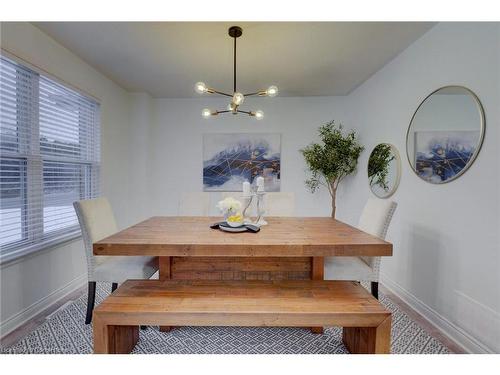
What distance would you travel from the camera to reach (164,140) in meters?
4.05

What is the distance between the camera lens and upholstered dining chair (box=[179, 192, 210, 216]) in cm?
293

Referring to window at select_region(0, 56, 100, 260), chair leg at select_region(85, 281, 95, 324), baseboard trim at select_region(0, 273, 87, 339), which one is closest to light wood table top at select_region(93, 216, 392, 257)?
chair leg at select_region(85, 281, 95, 324)

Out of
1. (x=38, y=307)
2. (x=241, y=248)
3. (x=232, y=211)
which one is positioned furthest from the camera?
(x=38, y=307)

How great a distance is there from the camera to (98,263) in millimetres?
1956

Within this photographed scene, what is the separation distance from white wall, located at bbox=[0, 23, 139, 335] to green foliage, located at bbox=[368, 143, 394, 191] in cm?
349

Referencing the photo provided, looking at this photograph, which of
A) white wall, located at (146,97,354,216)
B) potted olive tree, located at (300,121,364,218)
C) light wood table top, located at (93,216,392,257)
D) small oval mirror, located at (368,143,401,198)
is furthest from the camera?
white wall, located at (146,97,354,216)

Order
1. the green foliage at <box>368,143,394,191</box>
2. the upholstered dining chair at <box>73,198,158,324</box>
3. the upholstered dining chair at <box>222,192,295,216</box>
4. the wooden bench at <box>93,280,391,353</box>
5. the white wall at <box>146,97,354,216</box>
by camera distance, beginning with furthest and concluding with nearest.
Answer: the white wall at <box>146,97,354,216</box> < the upholstered dining chair at <box>222,192,295,216</box> < the green foliage at <box>368,143,394,191</box> < the upholstered dining chair at <box>73,198,158,324</box> < the wooden bench at <box>93,280,391,353</box>

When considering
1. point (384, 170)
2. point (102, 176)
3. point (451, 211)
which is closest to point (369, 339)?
point (451, 211)

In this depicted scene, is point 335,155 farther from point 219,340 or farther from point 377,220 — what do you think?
point 219,340

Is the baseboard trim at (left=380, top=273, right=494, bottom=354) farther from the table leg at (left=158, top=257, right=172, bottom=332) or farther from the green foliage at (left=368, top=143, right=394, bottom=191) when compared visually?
the table leg at (left=158, top=257, right=172, bottom=332)

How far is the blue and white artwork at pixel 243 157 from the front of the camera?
398 centimetres

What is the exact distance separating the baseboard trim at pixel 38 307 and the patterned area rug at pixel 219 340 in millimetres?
181

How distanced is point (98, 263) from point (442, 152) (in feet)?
9.62
